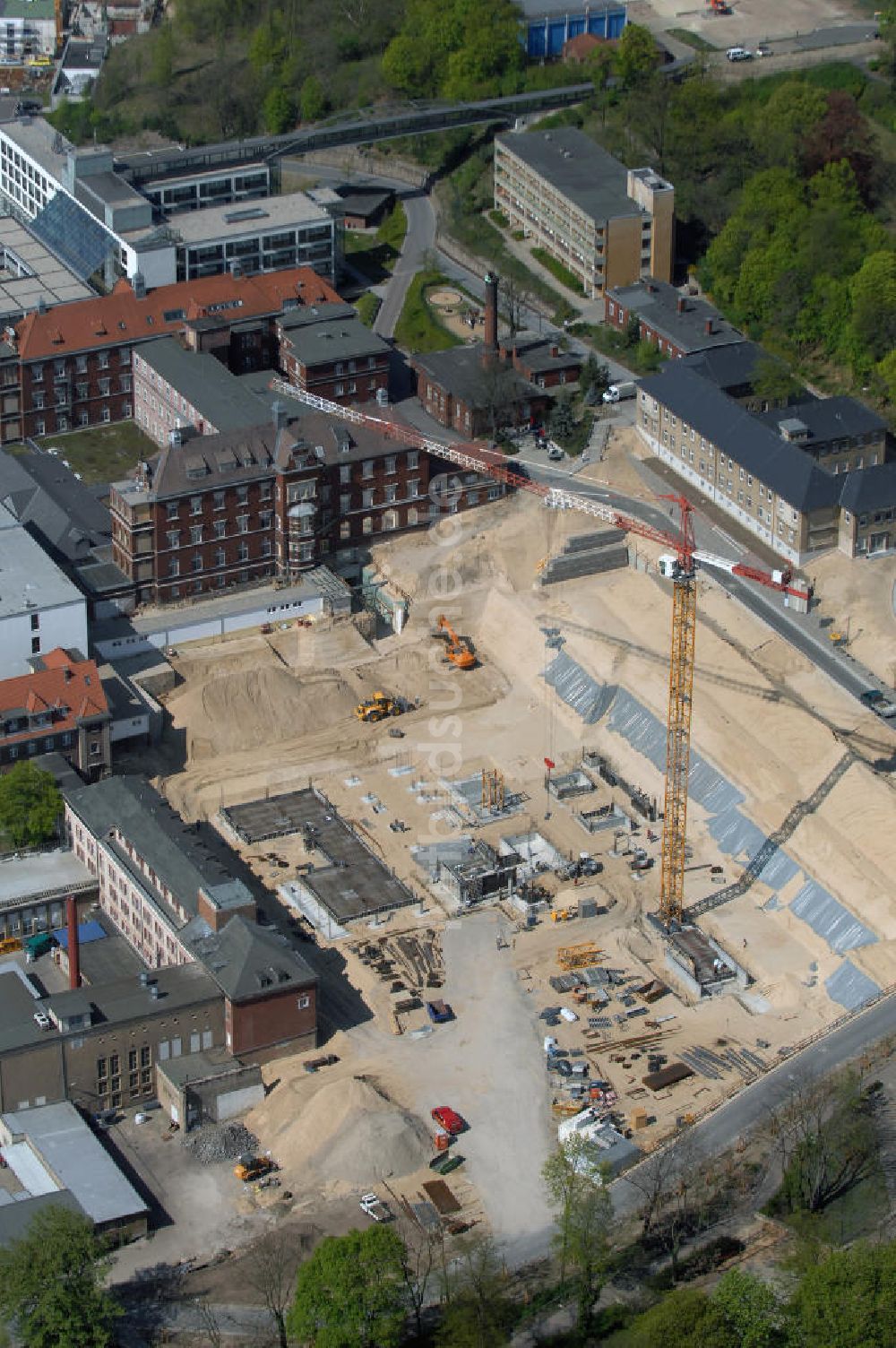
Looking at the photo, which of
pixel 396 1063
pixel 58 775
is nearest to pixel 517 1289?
pixel 396 1063

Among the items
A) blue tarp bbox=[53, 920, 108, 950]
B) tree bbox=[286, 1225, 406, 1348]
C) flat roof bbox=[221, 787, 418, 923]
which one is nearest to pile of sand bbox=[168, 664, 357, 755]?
flat roof bbox=[221, 787, 418, 923]

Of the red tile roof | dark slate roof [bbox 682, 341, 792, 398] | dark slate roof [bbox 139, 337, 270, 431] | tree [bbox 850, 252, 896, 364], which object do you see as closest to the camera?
the red tile roof

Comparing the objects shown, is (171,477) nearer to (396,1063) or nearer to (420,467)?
(420,467)

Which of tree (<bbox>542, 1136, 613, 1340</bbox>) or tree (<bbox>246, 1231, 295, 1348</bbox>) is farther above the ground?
tree (<bbox>542, 1136, 613, 1340</bbox>)

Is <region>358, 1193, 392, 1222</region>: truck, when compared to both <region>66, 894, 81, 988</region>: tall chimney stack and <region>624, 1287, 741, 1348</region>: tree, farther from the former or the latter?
<region>66, 894, 81, 988</region>: tall chimney stack

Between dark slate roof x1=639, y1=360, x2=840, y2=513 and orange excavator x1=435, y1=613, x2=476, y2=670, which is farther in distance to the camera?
orange excavator x1=435, y1=613, x2=476, y2=670

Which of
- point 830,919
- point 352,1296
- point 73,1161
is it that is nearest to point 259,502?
point 830,919
